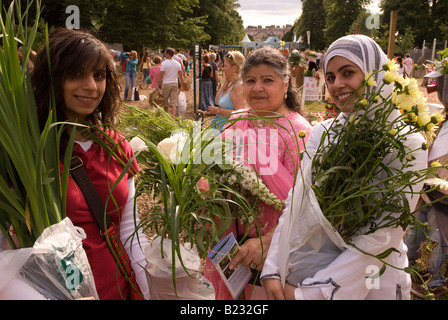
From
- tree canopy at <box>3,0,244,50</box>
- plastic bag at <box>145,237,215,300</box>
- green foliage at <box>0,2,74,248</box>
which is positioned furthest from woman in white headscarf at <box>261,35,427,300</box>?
tree canopy at <box>3,0,244,50</box>

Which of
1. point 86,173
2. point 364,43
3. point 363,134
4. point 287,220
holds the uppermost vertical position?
point 364,43

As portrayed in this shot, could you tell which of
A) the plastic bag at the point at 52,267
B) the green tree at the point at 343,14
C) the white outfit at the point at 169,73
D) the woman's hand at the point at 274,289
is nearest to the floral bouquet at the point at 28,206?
the plastic bag at the point at 52,267

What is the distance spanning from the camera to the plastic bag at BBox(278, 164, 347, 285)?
1.26m

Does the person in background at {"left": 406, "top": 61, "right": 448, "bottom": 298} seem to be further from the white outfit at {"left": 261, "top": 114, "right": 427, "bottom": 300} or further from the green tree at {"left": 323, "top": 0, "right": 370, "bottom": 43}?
the green tree at {"left": 323, "top": 0, "right": 370, "bottom": 43}

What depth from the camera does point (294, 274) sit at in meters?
1.33

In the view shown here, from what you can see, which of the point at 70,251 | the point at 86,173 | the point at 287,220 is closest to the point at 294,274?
the point at 287,220

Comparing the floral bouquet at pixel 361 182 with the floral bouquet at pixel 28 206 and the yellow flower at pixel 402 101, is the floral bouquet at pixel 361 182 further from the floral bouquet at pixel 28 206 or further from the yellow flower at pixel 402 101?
the floral bouquet at pixel 28 206

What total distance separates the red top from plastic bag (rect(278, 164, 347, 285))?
0.62m

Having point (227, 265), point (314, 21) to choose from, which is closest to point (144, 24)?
point (227, 265)

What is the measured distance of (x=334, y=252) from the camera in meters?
1.32

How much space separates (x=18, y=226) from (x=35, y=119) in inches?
13.0

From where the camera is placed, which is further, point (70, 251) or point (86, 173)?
point (86, 173)

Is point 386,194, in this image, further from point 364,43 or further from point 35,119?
point 35,119

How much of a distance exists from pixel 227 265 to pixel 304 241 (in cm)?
34
